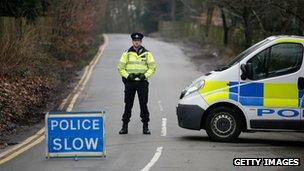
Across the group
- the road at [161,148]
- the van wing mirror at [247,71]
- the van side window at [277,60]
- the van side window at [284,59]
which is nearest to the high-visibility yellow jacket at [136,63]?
the road at [161,148]

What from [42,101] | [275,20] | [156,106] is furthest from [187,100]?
[275,20]

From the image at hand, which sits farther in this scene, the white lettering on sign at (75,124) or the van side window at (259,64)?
the van side window at (259,64)

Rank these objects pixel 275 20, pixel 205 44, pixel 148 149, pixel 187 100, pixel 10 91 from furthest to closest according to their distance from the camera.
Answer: pixel 205 44, pixel 275 20, pixel 10 91, pixel 187 100, pixel 148 149

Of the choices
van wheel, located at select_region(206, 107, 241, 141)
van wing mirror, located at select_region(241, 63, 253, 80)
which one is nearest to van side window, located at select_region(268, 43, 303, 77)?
van wing mirror, located at select_region(241, 63, 253, 80)

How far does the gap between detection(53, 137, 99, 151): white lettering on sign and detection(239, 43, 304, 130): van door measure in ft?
10.9

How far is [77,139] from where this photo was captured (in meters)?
10.7

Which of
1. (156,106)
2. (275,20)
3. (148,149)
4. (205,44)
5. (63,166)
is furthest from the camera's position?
(205,44)

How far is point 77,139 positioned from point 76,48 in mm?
24507

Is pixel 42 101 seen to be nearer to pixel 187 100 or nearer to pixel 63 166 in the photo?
pixel 187 100

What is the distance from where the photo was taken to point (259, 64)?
1255cm

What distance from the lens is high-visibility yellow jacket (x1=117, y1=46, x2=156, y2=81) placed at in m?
13.5

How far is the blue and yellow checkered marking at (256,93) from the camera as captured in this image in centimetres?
1238

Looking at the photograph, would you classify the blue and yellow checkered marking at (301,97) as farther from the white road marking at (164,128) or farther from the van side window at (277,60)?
the white road marking at (164,128)

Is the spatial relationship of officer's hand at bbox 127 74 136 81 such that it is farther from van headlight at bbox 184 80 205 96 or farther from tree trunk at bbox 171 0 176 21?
tree trunk at bbox 171 0 176 21
